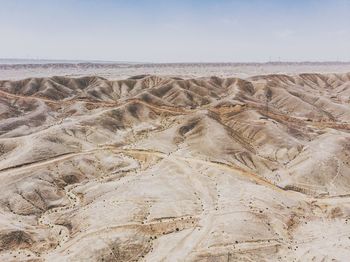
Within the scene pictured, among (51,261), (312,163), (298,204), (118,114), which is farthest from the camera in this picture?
(118,114)

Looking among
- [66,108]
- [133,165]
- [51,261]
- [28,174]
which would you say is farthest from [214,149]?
[66,108]

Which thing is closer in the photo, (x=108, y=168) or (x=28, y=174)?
(x=28, y=174)

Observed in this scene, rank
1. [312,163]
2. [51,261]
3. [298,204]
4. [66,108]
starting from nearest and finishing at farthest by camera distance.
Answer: [51,261], [298,204], [312,163], [66,108]

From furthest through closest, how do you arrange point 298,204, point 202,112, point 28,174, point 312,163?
point 202,112
point 312,163
point 28,174
point 298,204

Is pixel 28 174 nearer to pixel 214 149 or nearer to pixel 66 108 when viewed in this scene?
pixel 214 149

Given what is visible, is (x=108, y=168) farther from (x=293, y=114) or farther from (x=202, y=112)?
(x=293, y=114)

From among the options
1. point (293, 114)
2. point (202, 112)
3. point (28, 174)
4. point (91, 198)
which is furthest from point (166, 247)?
point (293, 114)
